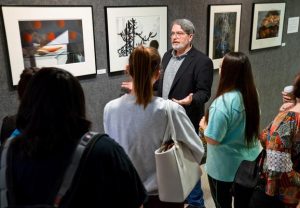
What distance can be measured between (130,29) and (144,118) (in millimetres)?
1441

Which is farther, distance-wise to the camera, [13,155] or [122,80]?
[122,80]

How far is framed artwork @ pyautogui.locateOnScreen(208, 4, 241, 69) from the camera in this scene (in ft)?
11.2

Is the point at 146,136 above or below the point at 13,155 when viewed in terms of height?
below

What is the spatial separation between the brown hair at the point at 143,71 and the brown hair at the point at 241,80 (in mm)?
529

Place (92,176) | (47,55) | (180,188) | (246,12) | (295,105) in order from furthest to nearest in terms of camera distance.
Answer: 1. (246,12)
2. (47,55)
3. (180,188)
4. (295,105)
5. (92,176)

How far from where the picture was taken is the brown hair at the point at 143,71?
1.43m

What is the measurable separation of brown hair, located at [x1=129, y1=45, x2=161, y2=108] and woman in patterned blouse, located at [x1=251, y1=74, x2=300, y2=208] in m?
0.65

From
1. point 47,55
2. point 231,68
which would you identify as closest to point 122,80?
point 47,55

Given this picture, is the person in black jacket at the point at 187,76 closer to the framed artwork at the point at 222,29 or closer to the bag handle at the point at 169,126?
the bag handle at the point at 169,126

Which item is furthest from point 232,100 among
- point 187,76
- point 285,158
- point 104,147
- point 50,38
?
point 50,38

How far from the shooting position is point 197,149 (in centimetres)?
162

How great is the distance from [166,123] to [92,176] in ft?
2.20

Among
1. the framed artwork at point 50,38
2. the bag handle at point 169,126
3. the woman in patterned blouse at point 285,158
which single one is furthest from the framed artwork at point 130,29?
the woman in patterned blouse at point 285,158

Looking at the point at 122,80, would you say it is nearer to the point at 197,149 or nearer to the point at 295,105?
the point at 197,149
